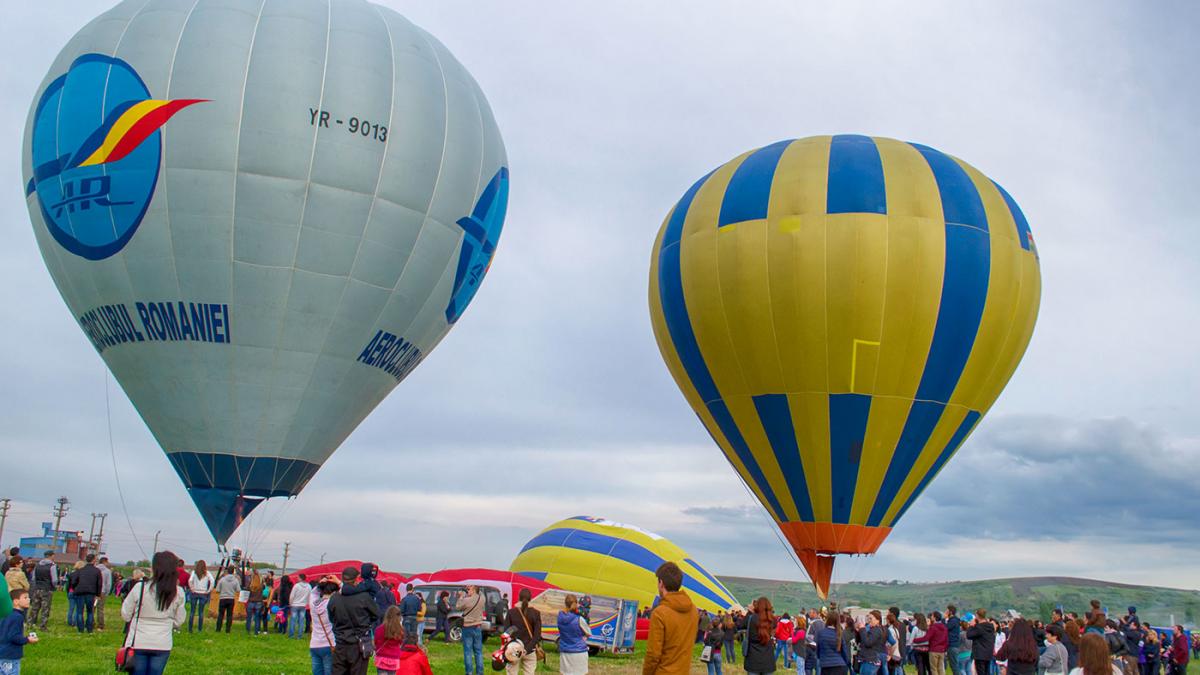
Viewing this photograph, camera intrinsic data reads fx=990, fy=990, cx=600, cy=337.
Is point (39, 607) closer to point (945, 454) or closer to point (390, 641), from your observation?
point (390, 641)

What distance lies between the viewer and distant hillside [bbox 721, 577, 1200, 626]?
33750 millimetres

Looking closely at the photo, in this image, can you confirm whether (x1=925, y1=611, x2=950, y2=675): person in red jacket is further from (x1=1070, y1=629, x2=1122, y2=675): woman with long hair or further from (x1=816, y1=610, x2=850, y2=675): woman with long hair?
(x1=1070, y1=629, x2=1122, y2=675): woman with long hair

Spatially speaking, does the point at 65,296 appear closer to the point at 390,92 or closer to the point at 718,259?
the point at 390,92

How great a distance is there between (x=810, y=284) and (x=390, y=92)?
827cm

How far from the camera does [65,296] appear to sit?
18.0 metres

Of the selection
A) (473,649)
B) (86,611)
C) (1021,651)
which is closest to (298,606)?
(86,611)

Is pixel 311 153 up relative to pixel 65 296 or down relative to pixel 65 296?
up

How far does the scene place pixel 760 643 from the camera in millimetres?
9047

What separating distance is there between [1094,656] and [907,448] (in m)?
12.6

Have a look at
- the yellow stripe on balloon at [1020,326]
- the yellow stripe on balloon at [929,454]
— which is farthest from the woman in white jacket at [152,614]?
the yellow stripe on balloon at [1020,326]

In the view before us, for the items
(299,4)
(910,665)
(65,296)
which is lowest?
(910,665)

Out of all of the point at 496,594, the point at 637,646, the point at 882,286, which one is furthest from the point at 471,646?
the point at 882,286

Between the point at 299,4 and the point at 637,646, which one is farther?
the point at 637,646

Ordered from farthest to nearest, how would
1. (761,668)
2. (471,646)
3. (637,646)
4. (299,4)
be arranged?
(637,646)
(299,4)
(471,646)
(761,668)
